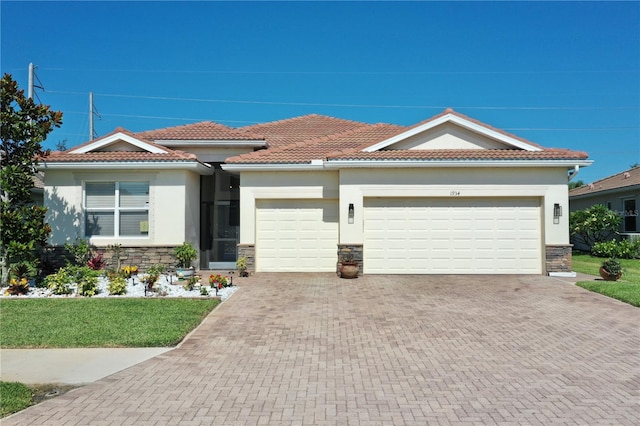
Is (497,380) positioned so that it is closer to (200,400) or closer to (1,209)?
(200,400)

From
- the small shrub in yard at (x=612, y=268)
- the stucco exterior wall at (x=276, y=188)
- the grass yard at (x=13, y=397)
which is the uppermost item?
the stucco exterior wall at (x=276, y=188)

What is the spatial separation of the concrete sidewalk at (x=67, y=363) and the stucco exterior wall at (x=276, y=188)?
790 cm

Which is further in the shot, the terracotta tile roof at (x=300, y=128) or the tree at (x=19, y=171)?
the terracotta tile roof at (x=300, y=128)

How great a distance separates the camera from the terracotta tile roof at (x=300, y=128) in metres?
18.4

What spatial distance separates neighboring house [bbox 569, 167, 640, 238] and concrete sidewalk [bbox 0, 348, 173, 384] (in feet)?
77.0

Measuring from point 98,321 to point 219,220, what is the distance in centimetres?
790

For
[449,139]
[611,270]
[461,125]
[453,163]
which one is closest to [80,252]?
[453,163]

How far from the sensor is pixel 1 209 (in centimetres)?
1122

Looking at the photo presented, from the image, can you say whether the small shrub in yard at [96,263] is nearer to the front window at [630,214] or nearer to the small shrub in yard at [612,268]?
the small shrub in yard at [612,268]

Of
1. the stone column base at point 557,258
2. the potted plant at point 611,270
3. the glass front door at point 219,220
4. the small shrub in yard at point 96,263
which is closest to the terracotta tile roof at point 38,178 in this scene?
the small shrub in yard at point 96,263

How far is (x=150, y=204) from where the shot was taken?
45.9ft

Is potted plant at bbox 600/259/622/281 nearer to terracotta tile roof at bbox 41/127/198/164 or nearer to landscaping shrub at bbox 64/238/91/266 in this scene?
terracotta tile roof at bbox 41/127/198/164

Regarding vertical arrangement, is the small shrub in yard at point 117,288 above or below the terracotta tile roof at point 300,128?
below

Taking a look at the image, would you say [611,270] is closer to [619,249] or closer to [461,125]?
[461,125]
